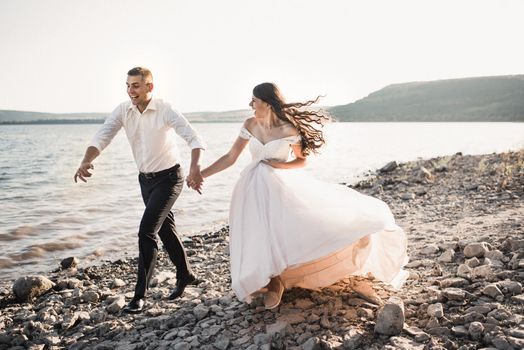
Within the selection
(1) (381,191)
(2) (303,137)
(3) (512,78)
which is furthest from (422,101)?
(2) (303,137)

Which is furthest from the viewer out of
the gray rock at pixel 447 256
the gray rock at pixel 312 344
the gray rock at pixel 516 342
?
the gray rock at pixel 447 256

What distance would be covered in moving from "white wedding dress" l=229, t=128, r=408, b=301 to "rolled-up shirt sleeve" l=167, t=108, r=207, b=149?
692 mm

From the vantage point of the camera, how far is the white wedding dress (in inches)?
173

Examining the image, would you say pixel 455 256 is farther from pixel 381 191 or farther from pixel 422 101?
pixel 422 101

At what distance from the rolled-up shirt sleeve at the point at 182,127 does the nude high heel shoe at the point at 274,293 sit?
185 centimetres

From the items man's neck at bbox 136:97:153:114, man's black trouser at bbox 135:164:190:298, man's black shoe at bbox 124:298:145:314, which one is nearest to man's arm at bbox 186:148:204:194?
man's black trouser at bbox 135:164:190:298

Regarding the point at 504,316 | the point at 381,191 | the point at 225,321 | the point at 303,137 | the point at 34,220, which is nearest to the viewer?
the point at 504,316

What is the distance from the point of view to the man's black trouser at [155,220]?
5.26 meters

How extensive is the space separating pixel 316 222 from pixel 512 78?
16657 cm

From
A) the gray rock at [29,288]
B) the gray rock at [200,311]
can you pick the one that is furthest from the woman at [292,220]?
the gray rock at [29,288]

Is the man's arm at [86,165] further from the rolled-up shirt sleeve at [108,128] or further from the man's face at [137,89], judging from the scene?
the man's face at [137,89]

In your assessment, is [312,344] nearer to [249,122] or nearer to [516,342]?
[516,342]

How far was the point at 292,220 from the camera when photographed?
445 cm

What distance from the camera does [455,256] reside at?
6125 millimetres
